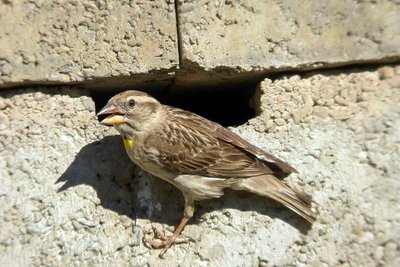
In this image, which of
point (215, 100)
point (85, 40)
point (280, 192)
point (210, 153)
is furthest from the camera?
point (215, 100)

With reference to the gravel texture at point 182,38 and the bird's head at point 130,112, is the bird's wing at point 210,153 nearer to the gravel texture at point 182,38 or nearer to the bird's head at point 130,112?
the bird's head at point 130,112

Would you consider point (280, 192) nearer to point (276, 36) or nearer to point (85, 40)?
point (276, 36)

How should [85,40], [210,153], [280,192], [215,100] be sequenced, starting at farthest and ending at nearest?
[215,100] < [85,40] < [210,153] < [280,192]

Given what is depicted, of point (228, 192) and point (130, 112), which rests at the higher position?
point (130, 112)

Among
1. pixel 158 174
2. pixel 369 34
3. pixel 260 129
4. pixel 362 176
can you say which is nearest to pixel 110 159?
pixel 158 174

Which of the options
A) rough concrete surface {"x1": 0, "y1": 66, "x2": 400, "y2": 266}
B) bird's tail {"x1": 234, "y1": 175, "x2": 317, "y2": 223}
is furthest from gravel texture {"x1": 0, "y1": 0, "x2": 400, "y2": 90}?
bird's tail {"x1": 234, "y1": 175, "x2": 317, "y2": 223}


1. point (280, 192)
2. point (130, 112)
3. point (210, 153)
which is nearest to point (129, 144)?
point (130, 112)

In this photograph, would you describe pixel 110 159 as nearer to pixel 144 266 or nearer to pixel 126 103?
pixel 126 103
